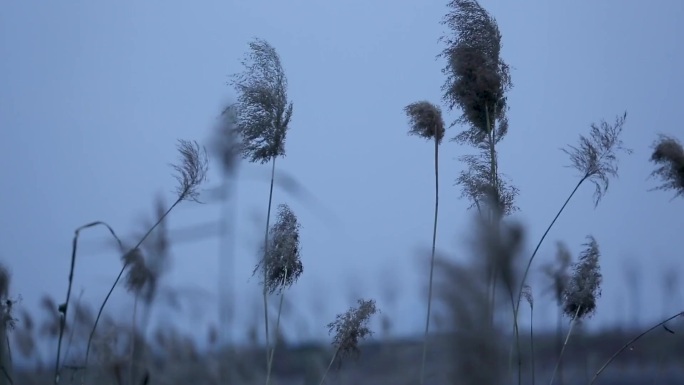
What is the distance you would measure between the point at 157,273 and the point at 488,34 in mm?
2924

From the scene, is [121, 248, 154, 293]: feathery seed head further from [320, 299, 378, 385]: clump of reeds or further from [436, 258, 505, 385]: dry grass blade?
[436, 258, 505, 385]: dry grass blade

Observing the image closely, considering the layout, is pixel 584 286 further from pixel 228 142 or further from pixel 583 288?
pixel 228 142

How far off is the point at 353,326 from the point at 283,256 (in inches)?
27.6

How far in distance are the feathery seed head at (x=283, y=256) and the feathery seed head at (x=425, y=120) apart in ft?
3.77

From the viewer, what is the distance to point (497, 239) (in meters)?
3.36

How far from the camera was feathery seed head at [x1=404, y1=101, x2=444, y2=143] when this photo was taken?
7.05 metres

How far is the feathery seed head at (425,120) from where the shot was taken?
7047mm

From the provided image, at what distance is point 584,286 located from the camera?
7.55 metres

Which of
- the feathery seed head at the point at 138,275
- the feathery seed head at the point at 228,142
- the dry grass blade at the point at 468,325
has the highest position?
the feathery seed head at the point at 228,142

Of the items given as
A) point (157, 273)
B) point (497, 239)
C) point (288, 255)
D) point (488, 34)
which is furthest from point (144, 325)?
point (497, 239)

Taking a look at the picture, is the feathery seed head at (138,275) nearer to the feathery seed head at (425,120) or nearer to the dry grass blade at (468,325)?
the feathery seed head at (425,120)

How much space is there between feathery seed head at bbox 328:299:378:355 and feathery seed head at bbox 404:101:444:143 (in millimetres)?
1338

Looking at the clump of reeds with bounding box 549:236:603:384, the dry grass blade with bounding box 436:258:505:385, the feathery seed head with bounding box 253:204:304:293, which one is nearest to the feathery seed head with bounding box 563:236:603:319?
the clump of reeds with bounding box 549:236:603:384

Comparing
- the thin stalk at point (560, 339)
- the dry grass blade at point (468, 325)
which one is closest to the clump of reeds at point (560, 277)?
the thin stalk at point (560, 339)
